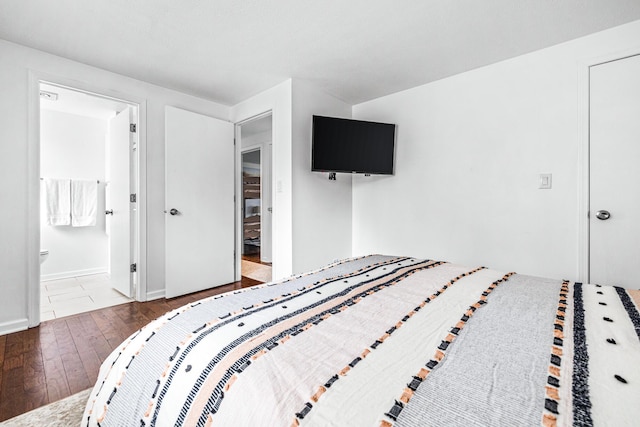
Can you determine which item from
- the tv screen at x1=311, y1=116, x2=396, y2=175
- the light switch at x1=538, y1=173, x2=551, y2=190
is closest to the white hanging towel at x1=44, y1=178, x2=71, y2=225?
the tv screen at x1=311, y1=116, x2=396, y2=175

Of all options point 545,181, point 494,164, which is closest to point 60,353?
point 494,164

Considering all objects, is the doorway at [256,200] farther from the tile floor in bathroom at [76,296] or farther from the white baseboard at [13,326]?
the white baseboard at [13,326]

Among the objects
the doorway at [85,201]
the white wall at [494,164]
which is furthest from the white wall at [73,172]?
the white wall at [494,164]

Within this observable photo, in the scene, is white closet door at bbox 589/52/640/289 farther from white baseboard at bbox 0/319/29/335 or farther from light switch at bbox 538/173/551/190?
white baseboard at bbox 0/319/29/335

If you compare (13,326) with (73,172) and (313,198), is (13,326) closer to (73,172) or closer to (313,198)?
(73,172)

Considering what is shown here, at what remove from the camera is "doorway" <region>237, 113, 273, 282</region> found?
4.59 metres

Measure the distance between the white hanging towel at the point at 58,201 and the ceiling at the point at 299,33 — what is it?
84.9 inches

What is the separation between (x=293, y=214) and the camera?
9.50ft

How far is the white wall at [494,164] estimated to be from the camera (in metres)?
2.21

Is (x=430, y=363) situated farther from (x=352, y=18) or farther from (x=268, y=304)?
(x=352, y=18)

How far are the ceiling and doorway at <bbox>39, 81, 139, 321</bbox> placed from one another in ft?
2.78

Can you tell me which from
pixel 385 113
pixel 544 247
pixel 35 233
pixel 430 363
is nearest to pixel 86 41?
pixel 35 233

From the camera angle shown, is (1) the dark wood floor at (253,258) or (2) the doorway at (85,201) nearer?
(2) the doorway at (85,201)

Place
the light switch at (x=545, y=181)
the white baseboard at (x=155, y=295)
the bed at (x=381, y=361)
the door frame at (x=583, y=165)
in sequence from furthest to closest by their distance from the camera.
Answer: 1. the white baseboard at (x=155, y=295)
2. the light switch at (x=545, y=181)
3. the door frame at (x=583, y=165)
4. the bed at (x=381, y=361)
